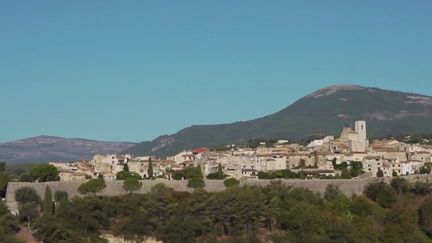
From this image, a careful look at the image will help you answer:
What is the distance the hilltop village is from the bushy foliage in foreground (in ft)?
24.5

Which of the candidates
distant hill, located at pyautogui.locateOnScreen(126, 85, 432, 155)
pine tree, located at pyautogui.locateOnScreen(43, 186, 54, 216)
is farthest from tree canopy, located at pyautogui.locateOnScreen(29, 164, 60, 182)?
distant hill, located at pyautogui.locateOnScreen(126, 85, 432, 155)

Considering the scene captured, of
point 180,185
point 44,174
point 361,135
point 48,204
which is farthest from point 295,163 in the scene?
point 48,204

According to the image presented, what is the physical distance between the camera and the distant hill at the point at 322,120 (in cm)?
14425

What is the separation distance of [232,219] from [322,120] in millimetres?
123059

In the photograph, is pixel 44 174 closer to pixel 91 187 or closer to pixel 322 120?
pixel 91 187

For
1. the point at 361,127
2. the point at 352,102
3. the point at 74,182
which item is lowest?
the point at 74,182

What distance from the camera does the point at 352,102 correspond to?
168 m

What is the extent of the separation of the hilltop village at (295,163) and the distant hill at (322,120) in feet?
258

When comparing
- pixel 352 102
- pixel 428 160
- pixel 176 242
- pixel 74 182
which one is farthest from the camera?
pixel 352 102

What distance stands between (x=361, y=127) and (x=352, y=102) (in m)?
109

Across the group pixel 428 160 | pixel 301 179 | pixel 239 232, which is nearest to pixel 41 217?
pixel 239 232

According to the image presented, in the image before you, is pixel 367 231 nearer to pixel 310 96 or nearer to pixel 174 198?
pixel 174 198

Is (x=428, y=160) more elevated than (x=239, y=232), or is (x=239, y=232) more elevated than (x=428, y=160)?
(x=428, y=160)

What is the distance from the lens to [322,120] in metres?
156
